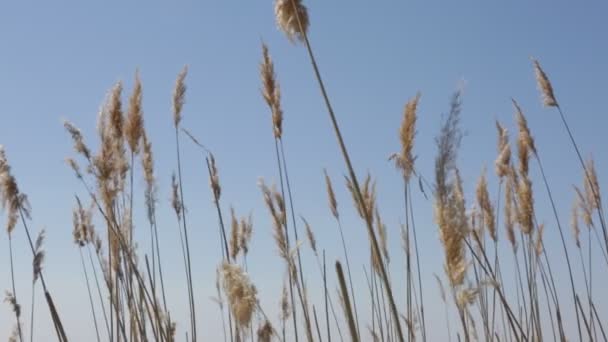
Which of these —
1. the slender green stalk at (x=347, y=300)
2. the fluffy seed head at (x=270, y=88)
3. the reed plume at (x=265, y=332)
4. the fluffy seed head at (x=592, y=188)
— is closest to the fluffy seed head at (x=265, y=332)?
the reed plume at (x=265, y=332)

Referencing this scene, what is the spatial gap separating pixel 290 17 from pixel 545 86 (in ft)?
10.4

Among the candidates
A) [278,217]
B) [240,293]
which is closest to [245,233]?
[278,217]

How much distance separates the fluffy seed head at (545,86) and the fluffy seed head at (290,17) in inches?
122

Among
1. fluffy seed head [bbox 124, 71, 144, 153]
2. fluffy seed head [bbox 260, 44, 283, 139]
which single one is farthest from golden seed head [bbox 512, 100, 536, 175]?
fluffy seed head [bbox 124, 71, 144, 153]

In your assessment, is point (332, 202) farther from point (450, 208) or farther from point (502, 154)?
point (450, 208)

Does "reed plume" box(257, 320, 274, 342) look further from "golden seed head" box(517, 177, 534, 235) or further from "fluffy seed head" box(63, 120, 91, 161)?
"golden seed head" box(517, 177, 534, 235)

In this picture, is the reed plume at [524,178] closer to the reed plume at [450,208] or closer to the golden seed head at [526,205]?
the golden seed head at [526,205]

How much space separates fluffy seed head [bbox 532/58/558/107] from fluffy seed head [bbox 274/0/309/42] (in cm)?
309

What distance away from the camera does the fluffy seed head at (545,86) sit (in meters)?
4.62

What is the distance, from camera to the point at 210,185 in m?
3.89

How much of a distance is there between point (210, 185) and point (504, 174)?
6.86ft

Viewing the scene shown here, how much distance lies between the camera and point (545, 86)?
4664 millimetres

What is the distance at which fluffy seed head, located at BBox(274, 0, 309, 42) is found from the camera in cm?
200

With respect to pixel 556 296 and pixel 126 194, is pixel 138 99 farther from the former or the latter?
pixel 556 296
